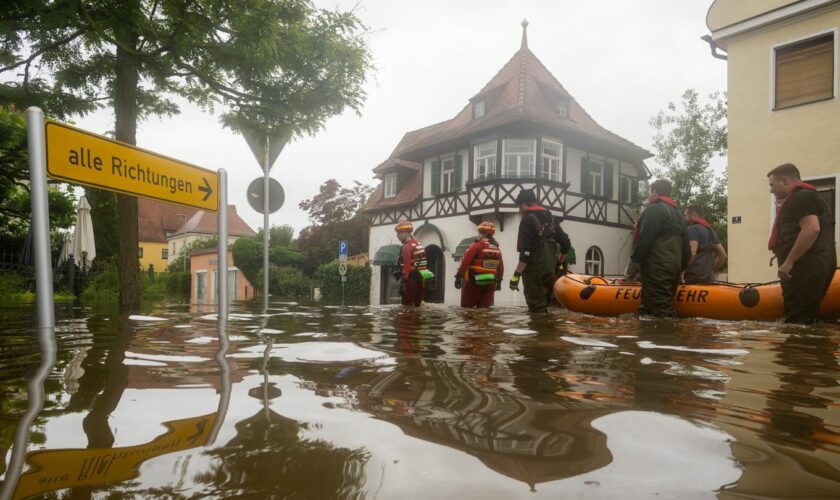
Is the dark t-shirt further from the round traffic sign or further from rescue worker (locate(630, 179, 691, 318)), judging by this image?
the round traffic sign

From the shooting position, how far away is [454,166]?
22359 millimetres

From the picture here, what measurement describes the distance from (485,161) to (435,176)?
10.1 ft

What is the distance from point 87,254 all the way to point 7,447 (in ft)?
39.0

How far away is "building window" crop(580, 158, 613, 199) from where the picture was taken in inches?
848

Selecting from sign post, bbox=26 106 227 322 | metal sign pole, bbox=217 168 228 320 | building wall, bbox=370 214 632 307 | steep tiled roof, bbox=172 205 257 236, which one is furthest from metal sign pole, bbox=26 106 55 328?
steep tiled roof, bbox=172 205 257 236

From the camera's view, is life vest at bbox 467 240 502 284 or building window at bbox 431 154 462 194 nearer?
life vest at bbox 467 240 502 284

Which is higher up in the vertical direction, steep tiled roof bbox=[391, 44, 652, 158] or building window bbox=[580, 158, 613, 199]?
steep tiled roof bbox=[391, 44, 652, 158]

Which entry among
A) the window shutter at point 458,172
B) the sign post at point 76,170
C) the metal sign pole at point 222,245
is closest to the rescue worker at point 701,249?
the metal sign pole at point 222,245

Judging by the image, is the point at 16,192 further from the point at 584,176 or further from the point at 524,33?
the point at 524,33

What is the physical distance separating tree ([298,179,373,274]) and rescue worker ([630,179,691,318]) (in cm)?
3150

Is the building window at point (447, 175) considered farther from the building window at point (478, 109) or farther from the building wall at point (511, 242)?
the building window at point (478, 109)

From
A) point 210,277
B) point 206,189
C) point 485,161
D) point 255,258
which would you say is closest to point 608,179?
point 485,161

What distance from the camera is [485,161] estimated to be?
68.1 ft

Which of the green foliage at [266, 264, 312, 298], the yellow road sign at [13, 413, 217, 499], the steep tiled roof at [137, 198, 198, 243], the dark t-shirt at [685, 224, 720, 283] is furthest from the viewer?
the steep tiled roof at [137, 198, 198, 243]
